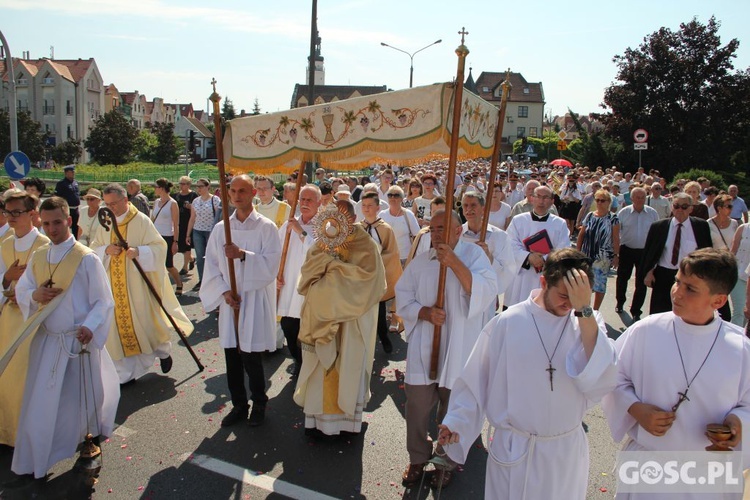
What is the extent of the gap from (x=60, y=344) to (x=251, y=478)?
177 cm

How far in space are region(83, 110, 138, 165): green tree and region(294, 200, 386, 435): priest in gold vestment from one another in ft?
170

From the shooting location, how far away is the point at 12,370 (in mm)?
4762

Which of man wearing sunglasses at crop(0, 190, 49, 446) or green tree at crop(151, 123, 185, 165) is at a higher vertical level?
green tree at crop(151, 123, 185, 165)

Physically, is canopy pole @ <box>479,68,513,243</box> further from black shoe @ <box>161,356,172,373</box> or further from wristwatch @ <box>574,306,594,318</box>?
black shoe @ <box>161,356,172,373</box>

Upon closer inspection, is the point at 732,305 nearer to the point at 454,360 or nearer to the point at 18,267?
the point at 454,360

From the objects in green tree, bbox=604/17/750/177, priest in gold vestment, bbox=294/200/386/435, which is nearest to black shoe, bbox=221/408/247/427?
priest in gold vestment, bbox=294/200/386/435

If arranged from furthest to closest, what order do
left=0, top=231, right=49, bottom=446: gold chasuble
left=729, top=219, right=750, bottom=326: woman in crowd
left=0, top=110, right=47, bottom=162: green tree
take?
left=0, top=110, right=47, bottom=162: green tree < left=729, top=219, right=750, bottom=326: woman in crowd < left=0, top=231, right=49, bottom=446: gold chasuble

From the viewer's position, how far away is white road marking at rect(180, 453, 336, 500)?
4.45 m

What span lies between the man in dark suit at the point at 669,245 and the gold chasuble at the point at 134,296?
6051mm

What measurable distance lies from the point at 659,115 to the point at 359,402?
36629 mm

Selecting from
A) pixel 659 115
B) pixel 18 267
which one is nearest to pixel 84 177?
pixel 659 115

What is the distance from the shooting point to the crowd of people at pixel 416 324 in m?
2.95

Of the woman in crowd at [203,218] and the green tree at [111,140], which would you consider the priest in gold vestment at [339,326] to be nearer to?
the woman in crowd at [203,218]

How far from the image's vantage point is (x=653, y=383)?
118 inches
